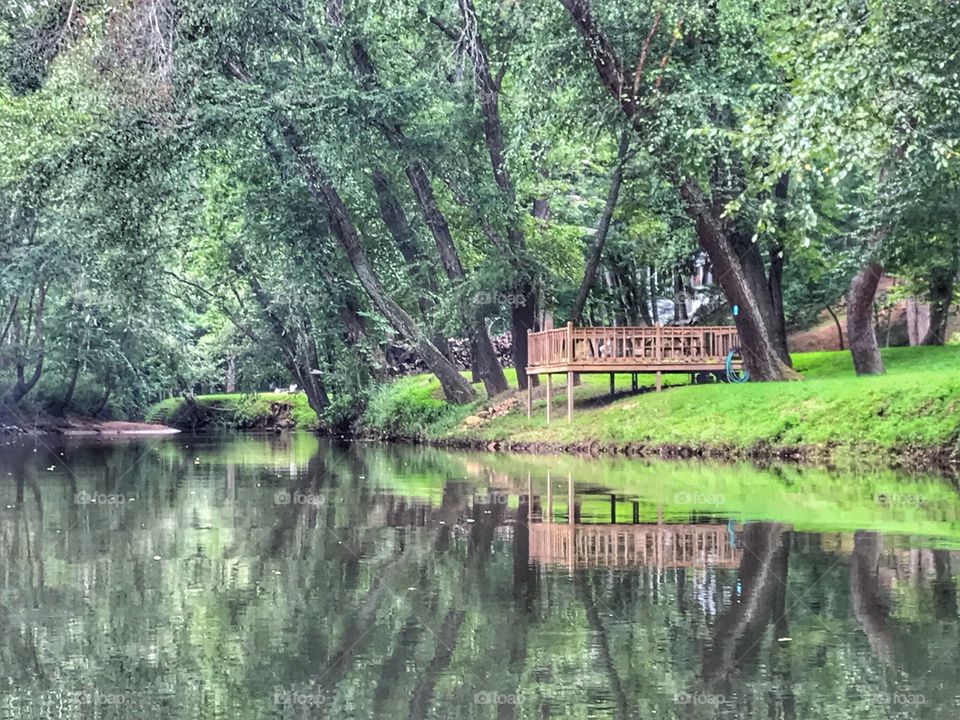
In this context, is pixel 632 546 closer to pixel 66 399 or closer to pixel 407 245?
pixel 407 245

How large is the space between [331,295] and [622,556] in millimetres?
32898

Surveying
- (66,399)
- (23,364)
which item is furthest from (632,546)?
(66,399)

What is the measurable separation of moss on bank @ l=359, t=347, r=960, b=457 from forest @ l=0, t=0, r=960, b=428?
1.98 meters

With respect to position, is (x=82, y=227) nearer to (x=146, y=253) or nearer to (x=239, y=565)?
(x=146, y=253)

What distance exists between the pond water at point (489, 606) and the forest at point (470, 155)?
7.04 meters

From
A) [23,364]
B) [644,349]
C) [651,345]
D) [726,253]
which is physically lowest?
[644,349]

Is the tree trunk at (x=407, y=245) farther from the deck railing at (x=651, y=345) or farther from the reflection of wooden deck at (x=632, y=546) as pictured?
the reflection of wooden deck at (x=632, y=546)

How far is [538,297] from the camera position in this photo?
134 feet

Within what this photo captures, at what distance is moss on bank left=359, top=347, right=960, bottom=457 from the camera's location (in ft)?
93.1

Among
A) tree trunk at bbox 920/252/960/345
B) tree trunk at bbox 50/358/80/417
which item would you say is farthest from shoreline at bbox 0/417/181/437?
tree trunk at bbox 920/252/960/345

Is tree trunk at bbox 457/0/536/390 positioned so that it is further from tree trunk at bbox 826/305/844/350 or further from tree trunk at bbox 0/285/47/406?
tree trunk at bbox 0/285/47/406

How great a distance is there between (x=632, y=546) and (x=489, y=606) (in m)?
4.02

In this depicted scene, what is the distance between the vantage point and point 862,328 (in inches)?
1528

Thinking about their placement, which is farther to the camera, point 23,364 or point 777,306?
point 23,364
